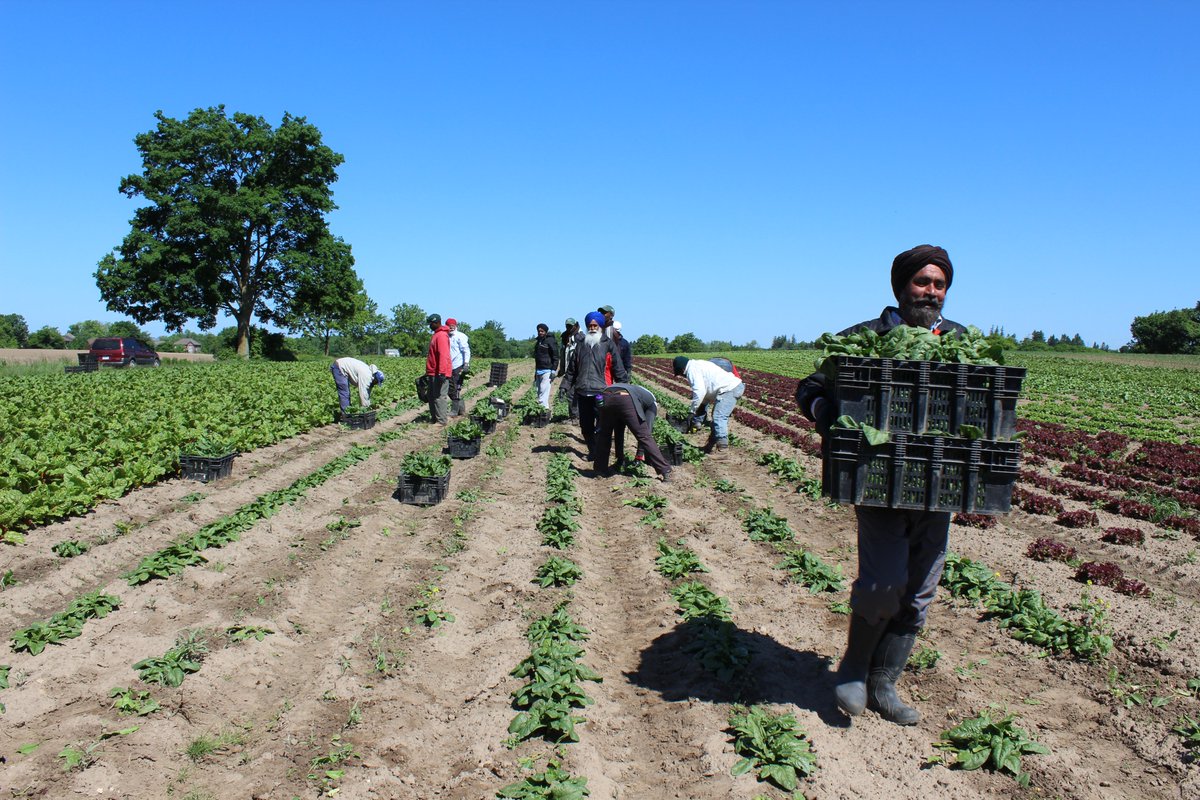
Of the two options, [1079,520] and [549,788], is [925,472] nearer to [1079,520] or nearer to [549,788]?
[549,788]

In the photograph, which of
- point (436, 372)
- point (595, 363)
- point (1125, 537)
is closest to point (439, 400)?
point (436, 372)

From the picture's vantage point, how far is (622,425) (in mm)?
11062

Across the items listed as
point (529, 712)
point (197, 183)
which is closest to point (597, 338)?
point (529, 712)

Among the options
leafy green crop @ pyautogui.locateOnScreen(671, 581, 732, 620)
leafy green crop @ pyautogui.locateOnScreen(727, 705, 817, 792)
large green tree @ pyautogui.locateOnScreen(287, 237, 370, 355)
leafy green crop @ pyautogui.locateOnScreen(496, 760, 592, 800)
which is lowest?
leafy green crop @ pyautogui.locateOnScreen(496, 760, 592, 800)

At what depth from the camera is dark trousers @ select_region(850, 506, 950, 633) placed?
3824 millimetres

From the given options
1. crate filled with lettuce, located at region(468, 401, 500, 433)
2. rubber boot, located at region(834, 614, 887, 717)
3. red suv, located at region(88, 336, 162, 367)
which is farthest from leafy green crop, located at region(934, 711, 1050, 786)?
red suv, located at region(88, 336, 162, 367)

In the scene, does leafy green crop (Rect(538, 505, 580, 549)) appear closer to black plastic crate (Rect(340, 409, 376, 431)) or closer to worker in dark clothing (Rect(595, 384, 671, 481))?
worker in dark clothing (Rect(595, 384, 671, 481))

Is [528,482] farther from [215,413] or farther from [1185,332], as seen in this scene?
[1185,332]

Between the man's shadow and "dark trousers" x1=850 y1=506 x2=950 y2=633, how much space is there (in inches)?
28.3

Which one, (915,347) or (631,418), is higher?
(915,347)

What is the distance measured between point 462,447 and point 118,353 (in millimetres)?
32870

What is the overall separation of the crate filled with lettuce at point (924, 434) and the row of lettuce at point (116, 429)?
7.73m

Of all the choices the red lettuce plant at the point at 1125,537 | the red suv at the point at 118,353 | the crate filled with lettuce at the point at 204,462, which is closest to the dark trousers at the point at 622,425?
the red lettuce plant at the point at 1125,537

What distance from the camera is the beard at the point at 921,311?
414 cm
